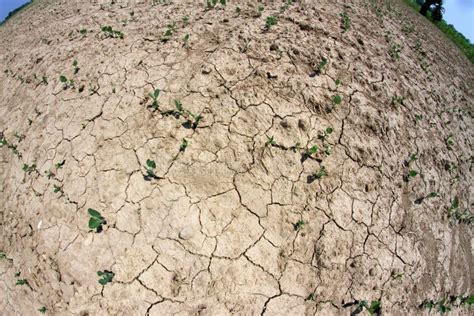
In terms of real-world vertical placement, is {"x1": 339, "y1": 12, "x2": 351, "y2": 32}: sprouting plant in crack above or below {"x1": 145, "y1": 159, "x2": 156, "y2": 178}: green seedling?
above

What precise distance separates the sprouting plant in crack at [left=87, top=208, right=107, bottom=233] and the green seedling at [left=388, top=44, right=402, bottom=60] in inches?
143

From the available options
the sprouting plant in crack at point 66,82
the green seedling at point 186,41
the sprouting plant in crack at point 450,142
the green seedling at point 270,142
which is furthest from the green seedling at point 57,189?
the sprouting plant in crack at point 450,142

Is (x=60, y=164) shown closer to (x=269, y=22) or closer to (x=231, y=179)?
(x=231, y=179)

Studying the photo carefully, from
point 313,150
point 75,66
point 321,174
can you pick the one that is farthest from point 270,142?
point 75,66

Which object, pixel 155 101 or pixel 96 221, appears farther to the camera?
pixel 155 101

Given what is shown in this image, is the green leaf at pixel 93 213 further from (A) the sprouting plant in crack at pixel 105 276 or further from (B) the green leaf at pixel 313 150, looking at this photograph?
(B) the green leaf at pixel 313 150

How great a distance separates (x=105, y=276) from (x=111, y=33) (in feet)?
8.98

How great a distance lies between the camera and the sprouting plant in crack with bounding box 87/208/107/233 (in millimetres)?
Result: 1824

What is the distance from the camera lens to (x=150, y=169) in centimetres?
200

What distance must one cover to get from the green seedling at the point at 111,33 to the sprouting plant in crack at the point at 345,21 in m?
2.58

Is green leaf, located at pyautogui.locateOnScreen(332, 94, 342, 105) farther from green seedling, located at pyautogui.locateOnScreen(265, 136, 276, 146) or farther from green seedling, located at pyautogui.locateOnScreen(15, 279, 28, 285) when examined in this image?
green seedling, located at pyautogui.locateOnScreen(15, 279, 28, 285)

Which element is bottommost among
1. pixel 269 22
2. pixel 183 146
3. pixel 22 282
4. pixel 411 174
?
pixel 22 282

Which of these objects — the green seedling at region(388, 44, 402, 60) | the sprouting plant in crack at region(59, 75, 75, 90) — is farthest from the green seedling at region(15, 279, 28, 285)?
the green seedling at region(388, 44, 402, 60)

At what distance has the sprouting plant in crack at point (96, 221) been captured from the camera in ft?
5.98
